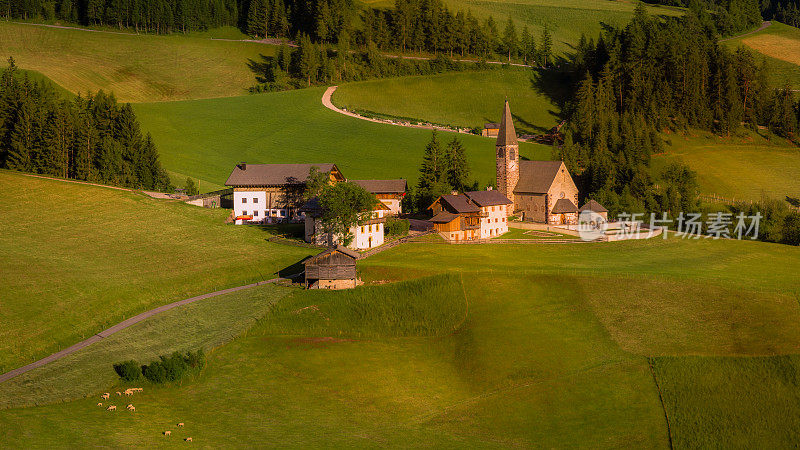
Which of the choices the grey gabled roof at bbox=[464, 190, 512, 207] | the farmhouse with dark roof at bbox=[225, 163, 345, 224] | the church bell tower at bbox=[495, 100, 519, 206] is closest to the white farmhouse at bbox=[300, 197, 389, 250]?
the farmhouse with dark roof at bbox=[225, 163, 345, 224]

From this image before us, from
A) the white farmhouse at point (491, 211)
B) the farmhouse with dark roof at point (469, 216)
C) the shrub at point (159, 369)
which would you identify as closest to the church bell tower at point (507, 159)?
the white farmhouse at point (491, 211)

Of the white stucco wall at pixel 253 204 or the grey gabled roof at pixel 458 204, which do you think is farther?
the white stucco wall at pixel 253 204

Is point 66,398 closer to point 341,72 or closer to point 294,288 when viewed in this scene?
point 294,288

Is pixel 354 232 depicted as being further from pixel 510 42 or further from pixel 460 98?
pixel 510 42

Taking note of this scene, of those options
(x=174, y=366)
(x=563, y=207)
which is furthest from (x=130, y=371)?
(x=563, y=207)

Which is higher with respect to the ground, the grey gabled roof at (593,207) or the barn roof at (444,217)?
the grey gabled roof at (593,207)

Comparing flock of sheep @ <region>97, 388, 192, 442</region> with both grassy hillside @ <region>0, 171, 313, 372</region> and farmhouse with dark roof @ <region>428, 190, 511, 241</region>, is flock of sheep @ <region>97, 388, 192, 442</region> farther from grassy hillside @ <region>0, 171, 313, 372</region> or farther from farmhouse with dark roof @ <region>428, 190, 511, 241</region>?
farmhouse with dark roof @ <region>428, 190, 511, 241</region>

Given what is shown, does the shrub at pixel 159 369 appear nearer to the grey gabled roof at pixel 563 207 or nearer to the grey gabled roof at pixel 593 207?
the grey gabled roof at pixel 563 207
